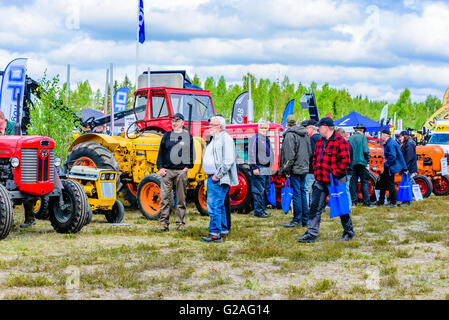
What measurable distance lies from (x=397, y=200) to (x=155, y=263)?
8.65 meters

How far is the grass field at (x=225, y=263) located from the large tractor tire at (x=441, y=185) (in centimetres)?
735

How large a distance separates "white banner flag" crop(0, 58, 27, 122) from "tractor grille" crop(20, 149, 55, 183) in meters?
6.77

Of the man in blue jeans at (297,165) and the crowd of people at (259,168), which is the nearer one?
the crowd of people at (259,168)

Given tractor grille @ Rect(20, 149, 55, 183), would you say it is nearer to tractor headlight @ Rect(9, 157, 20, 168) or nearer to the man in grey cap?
tractor headlight @ Rect(9, 157, 20, 168)

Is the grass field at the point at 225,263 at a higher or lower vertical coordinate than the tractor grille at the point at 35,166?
lower

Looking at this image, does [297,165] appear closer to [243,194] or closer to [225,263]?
[243,194]

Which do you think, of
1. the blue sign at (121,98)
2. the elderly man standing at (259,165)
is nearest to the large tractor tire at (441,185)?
the elderly man standing at (259,165)

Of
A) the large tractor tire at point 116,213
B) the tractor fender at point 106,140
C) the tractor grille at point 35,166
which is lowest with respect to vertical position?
the large tractor tire at point 116,213

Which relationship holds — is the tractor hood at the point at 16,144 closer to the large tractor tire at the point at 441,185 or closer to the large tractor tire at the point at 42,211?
the large tractor tire at the point at 42,211

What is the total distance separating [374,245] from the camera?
802 cm

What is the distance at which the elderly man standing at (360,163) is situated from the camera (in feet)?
43.7

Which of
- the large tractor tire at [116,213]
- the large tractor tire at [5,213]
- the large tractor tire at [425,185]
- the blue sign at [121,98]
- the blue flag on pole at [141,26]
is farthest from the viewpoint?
the blue sign at [121,98]

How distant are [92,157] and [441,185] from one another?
10652 millimetres
